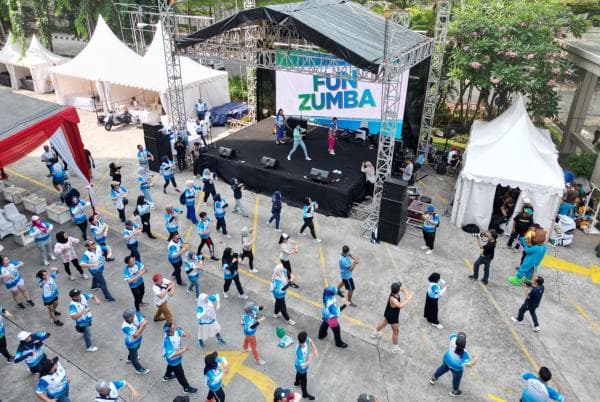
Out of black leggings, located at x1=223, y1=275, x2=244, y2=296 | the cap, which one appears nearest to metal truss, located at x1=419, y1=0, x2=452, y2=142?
black leggings, located at x1=223, y1=275, x2=244, y2=296

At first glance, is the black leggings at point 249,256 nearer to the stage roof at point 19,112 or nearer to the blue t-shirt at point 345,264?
the blue t-shirt at point 345,264

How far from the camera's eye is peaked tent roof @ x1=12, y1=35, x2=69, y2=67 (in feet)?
79.9

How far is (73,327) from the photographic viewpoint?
8898 millimetres

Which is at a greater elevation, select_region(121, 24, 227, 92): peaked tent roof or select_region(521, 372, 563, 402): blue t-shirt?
select_region(121, 24, 227, 92): peaked tent roof

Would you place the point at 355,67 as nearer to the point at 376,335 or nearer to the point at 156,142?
the point at 376,335

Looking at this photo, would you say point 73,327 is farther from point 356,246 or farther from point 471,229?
point 471,229

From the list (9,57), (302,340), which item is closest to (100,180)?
(302,340)

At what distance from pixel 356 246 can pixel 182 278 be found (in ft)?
15.0

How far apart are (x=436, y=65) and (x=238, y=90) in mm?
12015

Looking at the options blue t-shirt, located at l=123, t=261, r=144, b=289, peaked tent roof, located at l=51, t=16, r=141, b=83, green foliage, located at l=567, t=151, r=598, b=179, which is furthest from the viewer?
peaked tent roof, located at l=51, t=16, r=141, b=83

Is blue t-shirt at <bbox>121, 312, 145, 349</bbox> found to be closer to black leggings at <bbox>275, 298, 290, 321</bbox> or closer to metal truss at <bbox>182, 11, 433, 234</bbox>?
black leggings at <bbox>275, 298, 290, 321</bbox>

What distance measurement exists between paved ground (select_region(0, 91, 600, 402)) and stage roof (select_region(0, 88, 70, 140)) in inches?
117

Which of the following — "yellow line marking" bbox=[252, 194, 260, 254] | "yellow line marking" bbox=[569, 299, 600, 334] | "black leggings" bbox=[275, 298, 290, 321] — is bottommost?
"yellow line marking" bbox=[252, 194, 260, 254]

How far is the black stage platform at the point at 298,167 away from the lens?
43.2 feet
